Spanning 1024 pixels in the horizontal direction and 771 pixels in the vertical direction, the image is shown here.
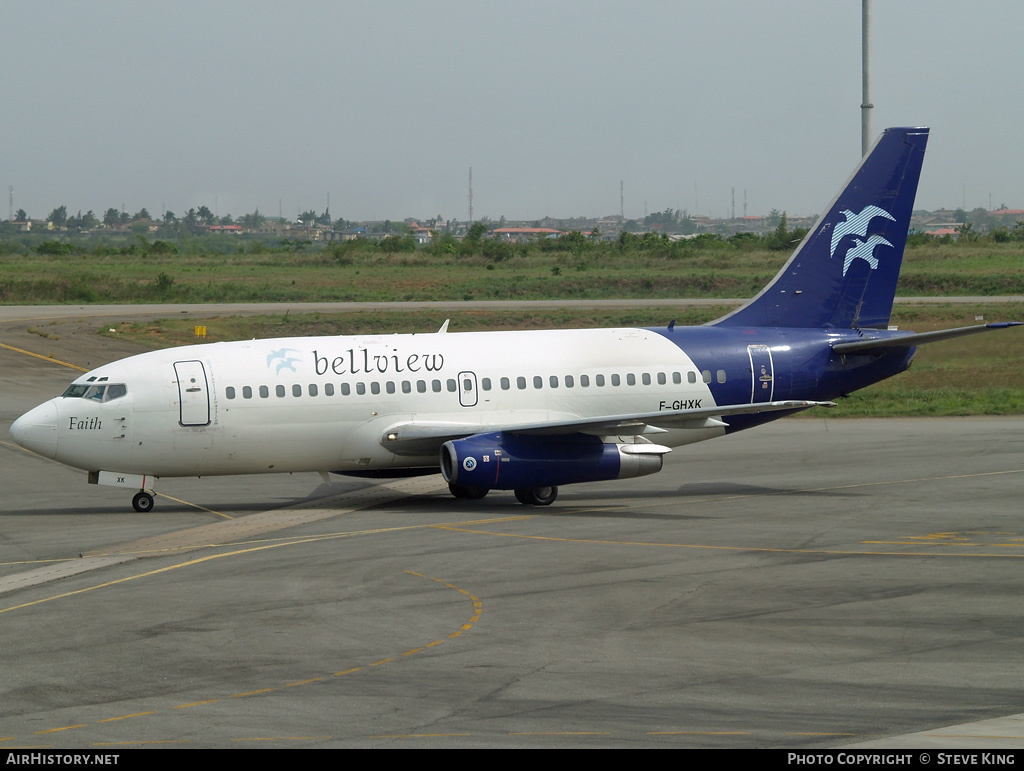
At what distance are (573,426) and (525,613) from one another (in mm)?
10628

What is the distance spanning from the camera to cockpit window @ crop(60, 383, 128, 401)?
32.5 m

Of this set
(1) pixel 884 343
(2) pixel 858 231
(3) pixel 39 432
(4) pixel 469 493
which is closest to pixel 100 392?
(3) pixel 39 432

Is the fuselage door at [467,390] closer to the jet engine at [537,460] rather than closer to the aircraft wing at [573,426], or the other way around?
the aircraft wing at [573,426]

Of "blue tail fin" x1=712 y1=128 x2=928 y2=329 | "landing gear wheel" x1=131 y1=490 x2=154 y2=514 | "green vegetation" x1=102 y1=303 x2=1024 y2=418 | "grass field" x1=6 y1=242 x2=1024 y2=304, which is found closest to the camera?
"landing gear wheel" x1=131 y1=490 x2=154 y2=514

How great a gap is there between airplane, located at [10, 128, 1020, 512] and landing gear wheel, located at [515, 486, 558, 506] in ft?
0.14

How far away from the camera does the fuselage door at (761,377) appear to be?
36.0 meters

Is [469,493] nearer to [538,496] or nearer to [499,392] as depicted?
[538,496]

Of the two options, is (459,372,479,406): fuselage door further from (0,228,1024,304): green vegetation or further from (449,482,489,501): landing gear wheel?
(0,228,1024,304): green vegetation

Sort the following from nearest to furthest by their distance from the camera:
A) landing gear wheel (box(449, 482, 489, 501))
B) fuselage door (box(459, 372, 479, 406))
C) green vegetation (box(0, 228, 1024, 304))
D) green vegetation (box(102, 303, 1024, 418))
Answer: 1. fuselage door (box(459, 372, 479, 406))
2. landing gear wheel (box(449, 482, 489, 501))
3. green vegetation (box(102, 303, 1024, 418))
4. green vegetation (box(0, 228, 1024, 304))

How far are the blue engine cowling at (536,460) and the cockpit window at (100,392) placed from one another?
8.67 m

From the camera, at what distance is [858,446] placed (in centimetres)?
4300

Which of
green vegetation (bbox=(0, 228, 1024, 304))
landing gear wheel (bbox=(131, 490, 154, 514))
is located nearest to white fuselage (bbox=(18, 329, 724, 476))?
landing gear wheel (bbox=(131, 490, 154, 514))

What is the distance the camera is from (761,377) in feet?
118
